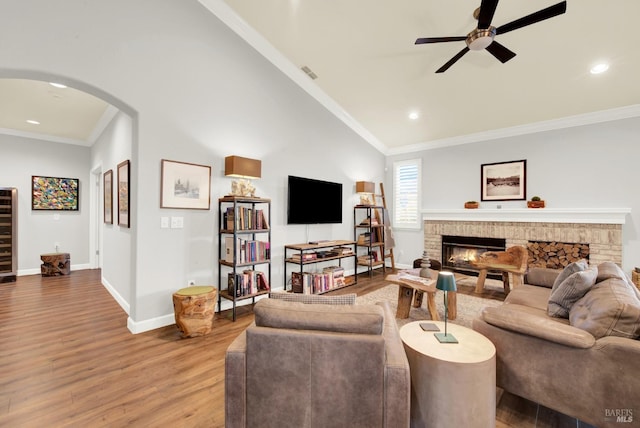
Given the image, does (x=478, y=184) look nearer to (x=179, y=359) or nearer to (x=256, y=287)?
(x=256, y=287)

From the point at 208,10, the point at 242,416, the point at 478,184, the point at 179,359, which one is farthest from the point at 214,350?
the point at 478,184

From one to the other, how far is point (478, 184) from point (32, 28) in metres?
6.48

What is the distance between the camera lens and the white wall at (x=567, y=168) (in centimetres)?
418

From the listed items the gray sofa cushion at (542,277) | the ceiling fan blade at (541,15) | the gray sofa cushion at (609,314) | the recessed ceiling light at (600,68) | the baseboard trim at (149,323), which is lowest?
the baseboard trim at (149,323)

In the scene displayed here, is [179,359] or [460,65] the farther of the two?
[460,65]

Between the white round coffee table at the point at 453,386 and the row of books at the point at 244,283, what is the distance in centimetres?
234

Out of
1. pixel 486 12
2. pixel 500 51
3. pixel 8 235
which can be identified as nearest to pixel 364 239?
pixel 500 51

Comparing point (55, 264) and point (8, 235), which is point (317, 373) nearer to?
point (55, 264)

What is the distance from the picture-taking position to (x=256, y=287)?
357cm

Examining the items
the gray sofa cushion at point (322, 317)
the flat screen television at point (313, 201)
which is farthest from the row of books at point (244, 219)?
the gray sofa cushion at point (322, 317)

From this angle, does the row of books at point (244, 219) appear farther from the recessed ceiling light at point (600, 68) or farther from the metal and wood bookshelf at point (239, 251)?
the recessed ceiling light at point (600, 68)

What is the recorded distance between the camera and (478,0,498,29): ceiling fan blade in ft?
7.16

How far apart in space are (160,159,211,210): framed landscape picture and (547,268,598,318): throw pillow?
353cm

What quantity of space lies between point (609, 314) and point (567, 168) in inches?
167
